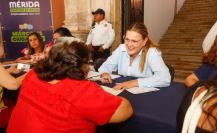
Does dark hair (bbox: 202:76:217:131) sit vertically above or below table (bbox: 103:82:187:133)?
above

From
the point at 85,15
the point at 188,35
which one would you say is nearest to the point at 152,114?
the point at 85,15

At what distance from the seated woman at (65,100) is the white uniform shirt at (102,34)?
13.6ft

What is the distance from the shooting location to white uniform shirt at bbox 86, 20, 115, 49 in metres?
5.57

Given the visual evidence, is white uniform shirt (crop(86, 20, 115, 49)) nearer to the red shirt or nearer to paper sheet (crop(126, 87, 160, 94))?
paper sheet (crop(126, 87, 160, 94))

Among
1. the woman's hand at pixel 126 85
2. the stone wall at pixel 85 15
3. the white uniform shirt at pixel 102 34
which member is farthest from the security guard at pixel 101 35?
the woman's hand at pixel 126 85

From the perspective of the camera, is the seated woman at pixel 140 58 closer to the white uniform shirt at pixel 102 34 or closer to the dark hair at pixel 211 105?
the dark hair at pixel 211 105

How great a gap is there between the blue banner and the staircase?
10.3 ft

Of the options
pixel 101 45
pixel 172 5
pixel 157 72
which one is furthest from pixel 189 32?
pixel 157 72

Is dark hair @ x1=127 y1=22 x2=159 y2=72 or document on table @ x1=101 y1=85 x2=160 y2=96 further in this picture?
dark hair @ x1=127 y1=22 x2=159 y2=72

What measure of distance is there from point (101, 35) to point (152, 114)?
4255 mm

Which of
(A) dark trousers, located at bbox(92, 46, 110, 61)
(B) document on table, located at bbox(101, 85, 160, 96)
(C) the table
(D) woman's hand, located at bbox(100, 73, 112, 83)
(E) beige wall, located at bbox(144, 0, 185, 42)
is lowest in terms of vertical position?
(A) dark trousers, located at bbox(92, 46, 110, 61)

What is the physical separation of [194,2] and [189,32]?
4.81 ft

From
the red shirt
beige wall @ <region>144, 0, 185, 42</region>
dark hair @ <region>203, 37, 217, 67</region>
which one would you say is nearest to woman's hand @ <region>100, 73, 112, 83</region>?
dark hair @ <region>203, 37, 217, 67</region>

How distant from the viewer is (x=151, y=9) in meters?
7.01
